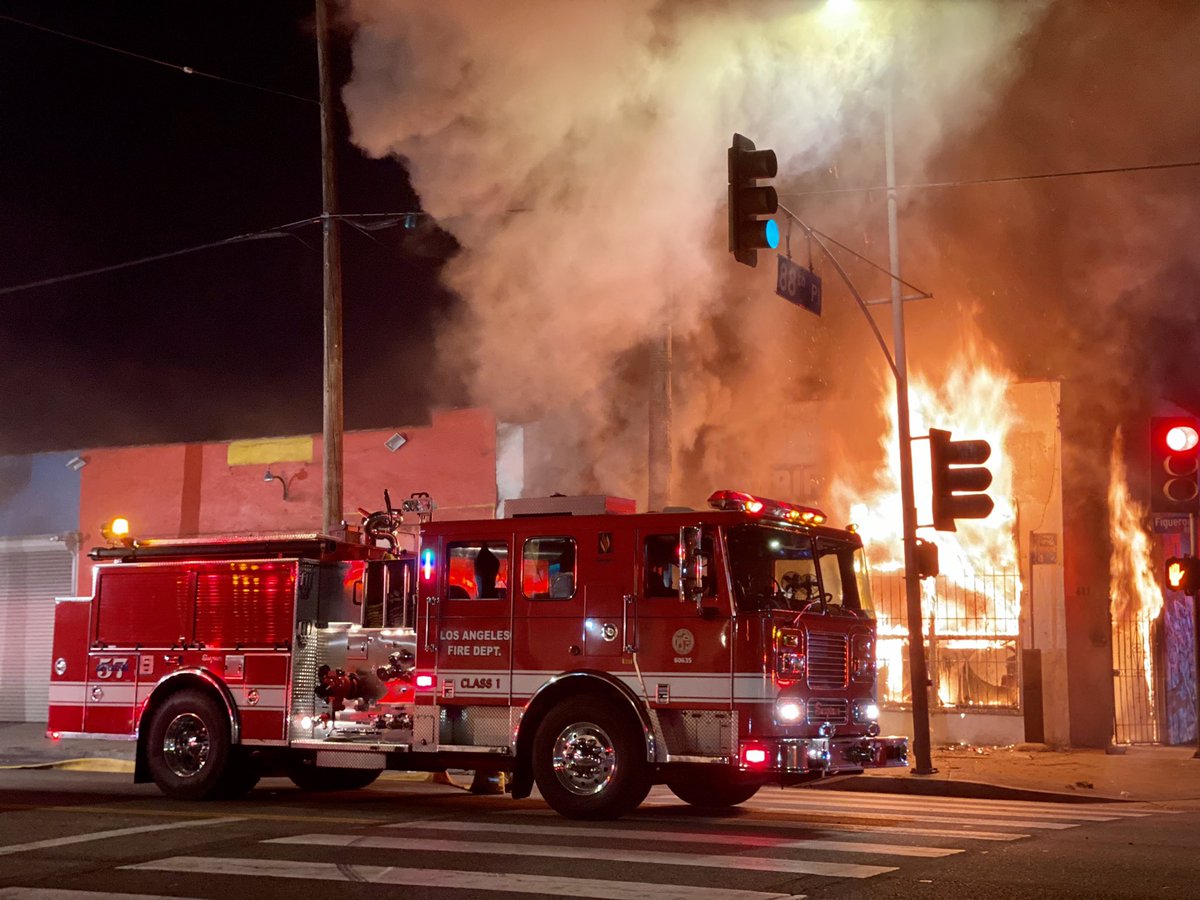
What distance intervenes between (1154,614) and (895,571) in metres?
3.61

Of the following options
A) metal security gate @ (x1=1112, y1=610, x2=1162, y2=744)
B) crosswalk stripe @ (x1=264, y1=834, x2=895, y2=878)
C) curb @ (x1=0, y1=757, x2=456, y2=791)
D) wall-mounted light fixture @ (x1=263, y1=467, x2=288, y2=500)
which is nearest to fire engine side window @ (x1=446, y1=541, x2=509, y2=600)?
crosswalk stripe @ (x1=264, y1=834, x2=895, y2=878)

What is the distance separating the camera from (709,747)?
966 cm

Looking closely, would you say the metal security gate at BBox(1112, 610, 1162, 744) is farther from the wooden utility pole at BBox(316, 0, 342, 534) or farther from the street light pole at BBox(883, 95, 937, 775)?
the wooden utility pole at BBox(316, 0, 342, 534)

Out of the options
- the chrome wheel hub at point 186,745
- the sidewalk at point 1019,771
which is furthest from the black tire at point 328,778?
the sidewalk at point 1019,771

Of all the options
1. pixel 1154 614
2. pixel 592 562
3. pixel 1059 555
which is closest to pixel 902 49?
pixel 1059 555

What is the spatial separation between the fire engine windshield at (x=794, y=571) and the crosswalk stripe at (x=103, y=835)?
401 cm

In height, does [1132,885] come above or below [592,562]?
below

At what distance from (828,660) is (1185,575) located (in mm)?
6626

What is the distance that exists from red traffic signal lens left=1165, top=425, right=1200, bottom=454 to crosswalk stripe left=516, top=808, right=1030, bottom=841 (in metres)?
6.85

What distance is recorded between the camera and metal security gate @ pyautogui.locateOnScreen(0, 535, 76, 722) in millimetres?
23875

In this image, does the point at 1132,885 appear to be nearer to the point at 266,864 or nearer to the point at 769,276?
the point at 266,864

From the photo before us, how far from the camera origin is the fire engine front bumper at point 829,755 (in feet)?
31.1

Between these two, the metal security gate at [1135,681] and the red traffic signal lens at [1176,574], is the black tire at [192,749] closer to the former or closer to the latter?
the red traffic signal lens at [1176,574]

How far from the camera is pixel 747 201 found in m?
11.4
